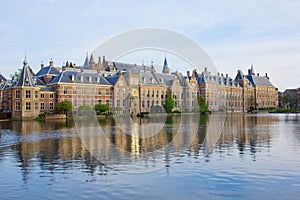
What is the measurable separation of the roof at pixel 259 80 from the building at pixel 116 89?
5088mm

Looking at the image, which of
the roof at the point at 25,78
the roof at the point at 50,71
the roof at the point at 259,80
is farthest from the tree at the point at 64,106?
the roof at the point at 259,80

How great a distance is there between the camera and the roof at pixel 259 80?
132m

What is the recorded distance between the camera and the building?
2601 inches

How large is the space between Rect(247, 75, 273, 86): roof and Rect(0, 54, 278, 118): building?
509cm

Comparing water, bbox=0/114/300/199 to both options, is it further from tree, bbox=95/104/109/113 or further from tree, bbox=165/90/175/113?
tree, bbox=165/90/175/113

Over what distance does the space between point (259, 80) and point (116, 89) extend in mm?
76778

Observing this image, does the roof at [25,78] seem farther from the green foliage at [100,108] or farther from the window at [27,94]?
the green foliage at [100,108]

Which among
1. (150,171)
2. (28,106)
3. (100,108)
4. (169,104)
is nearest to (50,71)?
(28,106)

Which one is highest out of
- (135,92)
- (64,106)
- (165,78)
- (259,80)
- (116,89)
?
(259,80)

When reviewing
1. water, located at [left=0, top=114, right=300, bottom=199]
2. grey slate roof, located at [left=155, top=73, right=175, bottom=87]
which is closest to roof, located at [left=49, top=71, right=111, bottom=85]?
grey slate roof, located at [left=155, top=73, right=175, bottom=87]

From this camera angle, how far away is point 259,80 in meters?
136

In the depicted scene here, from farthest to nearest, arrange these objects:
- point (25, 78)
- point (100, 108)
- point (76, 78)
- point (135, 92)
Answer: point (135, 92) < point (76, 78) < point (100, 108) < point (25, 78)

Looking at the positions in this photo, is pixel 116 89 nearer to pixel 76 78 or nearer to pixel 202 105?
pixel 76 78

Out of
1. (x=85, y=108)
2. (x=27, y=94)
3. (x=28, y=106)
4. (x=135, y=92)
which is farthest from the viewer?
(x=135, y=92)
